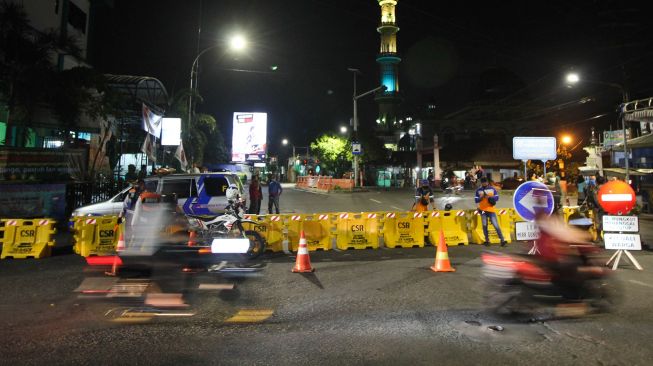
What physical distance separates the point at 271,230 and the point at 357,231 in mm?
2241

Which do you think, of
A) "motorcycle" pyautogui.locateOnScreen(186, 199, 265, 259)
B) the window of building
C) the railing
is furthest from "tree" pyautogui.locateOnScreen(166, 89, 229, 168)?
"motorcycle" pyautogui.locateOnScreen(186, 199, 265, 259)

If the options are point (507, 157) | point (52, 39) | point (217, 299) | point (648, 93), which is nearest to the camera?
point (217, 299)

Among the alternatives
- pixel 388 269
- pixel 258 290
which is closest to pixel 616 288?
pixel 388 269

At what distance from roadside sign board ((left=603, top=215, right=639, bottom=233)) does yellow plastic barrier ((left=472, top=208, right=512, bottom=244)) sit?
335 centimetres

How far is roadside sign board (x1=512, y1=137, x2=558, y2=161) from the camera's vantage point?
16.7 meters

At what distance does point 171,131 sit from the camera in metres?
22.2

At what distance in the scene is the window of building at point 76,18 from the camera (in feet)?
78.0

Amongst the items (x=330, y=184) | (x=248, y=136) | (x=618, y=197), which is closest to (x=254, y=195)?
(x=618, y=197)

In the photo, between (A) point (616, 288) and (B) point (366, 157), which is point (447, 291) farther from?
(B) point (366, 157)

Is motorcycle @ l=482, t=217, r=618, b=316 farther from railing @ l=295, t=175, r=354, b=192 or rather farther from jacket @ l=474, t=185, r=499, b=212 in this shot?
railing @ l=295, t=175, r=354, b=192

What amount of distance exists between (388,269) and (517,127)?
235 ft

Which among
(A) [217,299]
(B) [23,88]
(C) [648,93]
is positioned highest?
(C) [648,93]

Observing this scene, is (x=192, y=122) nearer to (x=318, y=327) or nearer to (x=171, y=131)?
(x=171, y=131)

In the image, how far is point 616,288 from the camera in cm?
666
